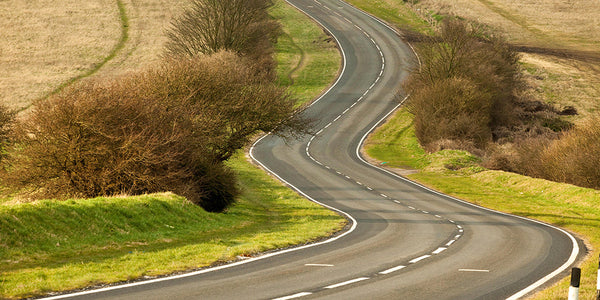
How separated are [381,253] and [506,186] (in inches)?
983

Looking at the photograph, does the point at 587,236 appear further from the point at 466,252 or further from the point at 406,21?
the point at 406,21

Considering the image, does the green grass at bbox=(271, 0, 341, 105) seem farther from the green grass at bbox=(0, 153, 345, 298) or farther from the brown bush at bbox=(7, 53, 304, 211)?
the green grass at bbox=(0, 153, 345, 298)

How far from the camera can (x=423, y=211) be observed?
113 ft

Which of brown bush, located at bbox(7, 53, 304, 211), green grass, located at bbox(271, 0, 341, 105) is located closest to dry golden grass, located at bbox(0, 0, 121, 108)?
green grass, located at bbox(271, 0, 341, 105)

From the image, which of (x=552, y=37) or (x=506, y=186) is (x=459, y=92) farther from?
(x=552, y=37)

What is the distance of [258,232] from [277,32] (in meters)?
61.9

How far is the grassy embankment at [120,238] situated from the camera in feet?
48.4

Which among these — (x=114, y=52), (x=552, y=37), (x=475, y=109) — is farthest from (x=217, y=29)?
(x=552, y=37)

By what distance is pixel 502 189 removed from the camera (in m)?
42.8

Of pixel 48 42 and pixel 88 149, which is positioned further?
pixel 48 42

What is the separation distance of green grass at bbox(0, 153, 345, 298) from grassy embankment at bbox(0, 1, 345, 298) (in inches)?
0.6

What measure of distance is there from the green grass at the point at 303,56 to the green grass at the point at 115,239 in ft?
158

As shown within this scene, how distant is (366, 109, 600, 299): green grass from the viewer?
1054 inches

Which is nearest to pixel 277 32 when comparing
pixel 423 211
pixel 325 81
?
pixel 325 81
